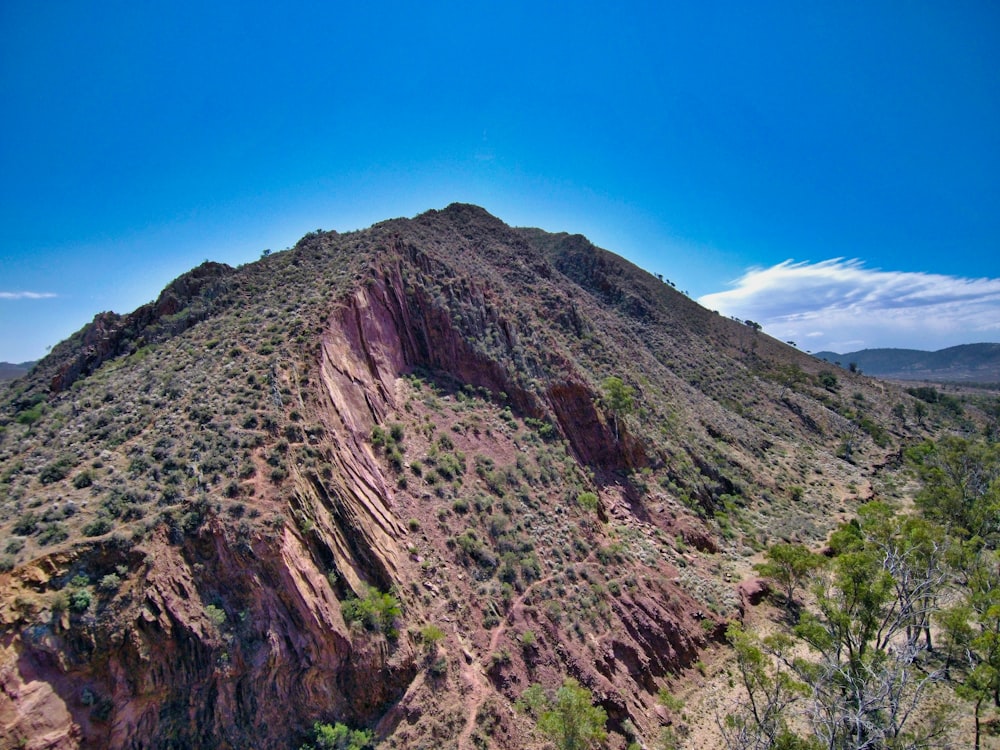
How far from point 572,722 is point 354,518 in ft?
37.9

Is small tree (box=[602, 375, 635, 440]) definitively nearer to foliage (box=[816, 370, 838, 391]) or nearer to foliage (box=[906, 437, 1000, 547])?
foliage (box=[906, 437, 1000, 547])

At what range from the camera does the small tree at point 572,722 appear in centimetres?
1633

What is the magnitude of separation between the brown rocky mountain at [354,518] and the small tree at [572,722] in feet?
6.12

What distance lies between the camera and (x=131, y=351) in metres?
33.3

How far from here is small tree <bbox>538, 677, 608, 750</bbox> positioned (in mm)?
16328

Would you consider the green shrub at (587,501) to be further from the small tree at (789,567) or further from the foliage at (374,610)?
the foliage at (374,610)

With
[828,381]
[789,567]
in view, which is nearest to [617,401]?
[789,567]

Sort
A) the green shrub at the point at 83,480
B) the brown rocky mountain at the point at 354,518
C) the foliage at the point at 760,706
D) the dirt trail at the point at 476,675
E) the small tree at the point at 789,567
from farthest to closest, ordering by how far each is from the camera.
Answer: the small tree at the point at 789,567, the green shrub at the point at 83,480, the dirt trail at the point at 476,675, the foliage at the point at 760,706, the brown rocky mountain at the point at 354,518

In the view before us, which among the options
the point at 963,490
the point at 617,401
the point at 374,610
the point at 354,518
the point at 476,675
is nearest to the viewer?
the point at 374,610

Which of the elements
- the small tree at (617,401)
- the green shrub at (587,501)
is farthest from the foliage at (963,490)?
the green shrub at (587,501)

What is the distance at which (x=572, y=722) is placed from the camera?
1650 centimetres

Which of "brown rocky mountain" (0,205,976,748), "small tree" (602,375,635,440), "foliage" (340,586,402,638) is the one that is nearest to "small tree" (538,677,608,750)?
"brown rocky mountain" (0,205,976,748)

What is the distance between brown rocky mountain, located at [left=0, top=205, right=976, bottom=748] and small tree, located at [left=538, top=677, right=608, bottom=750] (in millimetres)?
1865

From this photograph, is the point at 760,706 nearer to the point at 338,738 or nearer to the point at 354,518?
the point at 338,738
